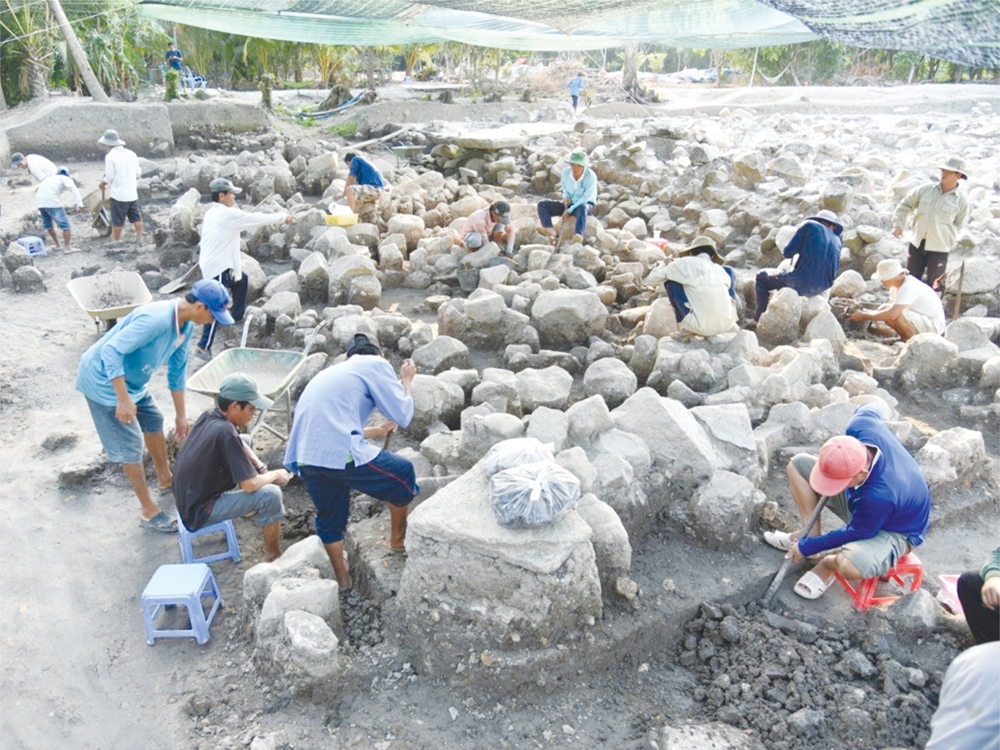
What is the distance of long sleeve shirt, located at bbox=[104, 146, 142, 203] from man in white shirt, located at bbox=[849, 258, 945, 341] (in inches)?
323

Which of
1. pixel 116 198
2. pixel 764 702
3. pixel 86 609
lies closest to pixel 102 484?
pixel 86 609

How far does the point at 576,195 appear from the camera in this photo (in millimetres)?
8875

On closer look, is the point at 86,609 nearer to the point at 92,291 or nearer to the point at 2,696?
the point at 2,696

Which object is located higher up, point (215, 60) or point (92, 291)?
point (215, 60)

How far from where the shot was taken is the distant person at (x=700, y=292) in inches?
240

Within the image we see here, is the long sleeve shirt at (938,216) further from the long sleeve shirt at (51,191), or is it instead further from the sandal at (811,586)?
the long sleeve shirt at (51,191)

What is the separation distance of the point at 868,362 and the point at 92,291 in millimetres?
6775

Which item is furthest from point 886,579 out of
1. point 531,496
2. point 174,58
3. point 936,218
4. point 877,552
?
point 174,58

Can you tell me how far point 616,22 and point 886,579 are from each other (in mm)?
6916

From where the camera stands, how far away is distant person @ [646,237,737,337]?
6094mm

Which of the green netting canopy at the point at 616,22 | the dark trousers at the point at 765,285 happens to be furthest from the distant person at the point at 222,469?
the dark trousers at the point at 765,285

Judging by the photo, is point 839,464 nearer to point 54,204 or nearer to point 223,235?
point 223,235

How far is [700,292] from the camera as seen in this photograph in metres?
6.11

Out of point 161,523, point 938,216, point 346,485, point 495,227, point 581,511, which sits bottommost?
point 161,523
